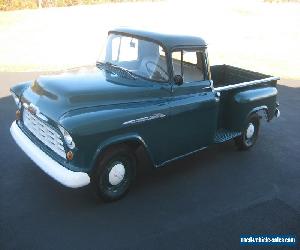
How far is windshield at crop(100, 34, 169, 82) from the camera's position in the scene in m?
5.51

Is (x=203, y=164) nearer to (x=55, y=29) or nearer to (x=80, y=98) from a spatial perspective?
(x=80, y=98)

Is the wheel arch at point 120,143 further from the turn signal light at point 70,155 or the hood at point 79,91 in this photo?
the hood at point 79,91

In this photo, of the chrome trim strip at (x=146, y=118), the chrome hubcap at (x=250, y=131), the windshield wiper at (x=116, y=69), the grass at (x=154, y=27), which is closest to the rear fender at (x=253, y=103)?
the chrome hubcap at (x=250, y=131)

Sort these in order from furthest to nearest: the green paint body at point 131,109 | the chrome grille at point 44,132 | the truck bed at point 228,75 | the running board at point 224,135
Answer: the truck bed at point 228,75
the running board at point 224,135
the chrome grille at point 44,132
the green paint body at point 131,109

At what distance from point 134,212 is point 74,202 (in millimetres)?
811

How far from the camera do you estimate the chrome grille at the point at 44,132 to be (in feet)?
15.5

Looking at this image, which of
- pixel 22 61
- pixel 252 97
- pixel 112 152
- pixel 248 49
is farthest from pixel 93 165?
pixel 248 49

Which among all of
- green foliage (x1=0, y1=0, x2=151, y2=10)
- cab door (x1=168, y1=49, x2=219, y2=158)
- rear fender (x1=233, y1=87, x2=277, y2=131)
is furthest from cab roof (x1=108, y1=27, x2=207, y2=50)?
green foliage (x1=0, y1=0, x2=151, y2=10)

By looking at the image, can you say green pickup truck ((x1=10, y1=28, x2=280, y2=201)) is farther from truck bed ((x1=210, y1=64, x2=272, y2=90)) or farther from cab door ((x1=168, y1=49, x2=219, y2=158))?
truck bed ((x1=210, y1=64, x2=272, y2=90))

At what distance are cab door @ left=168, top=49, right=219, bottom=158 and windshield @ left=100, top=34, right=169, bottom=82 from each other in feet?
0.68

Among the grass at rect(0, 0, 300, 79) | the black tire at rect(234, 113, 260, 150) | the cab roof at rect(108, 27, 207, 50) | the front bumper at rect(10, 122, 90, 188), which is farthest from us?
the grass at rect(0, 0, 300, 79)

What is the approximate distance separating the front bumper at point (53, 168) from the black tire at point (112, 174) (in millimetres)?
359

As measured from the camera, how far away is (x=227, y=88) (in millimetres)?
6309

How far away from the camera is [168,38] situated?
5551 millimetres
